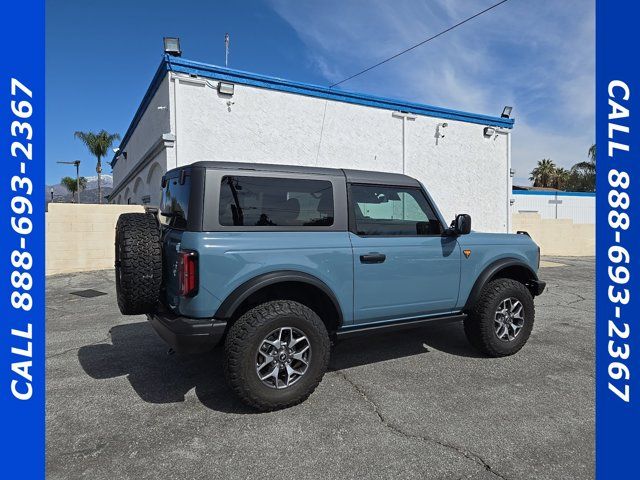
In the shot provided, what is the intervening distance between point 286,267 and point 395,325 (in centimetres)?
131

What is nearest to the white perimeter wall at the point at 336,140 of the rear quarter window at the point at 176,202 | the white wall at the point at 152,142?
the white wall at the point at 152,142

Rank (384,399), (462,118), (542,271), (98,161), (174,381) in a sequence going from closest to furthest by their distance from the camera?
(384,399) → (174,381) → (542,271) → (462,118) → (98,161)

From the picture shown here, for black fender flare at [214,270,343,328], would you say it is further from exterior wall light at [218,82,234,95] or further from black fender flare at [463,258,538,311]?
exterior wall light at [218,82,234,95]

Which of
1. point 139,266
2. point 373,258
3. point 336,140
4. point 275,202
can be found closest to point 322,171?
point 275,202

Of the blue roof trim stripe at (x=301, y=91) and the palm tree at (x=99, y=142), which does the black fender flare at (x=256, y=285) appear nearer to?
the blue roof trim stripe at (x=301, y=91)

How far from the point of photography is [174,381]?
3.58 meters

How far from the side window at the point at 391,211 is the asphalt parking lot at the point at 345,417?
1.44 meters

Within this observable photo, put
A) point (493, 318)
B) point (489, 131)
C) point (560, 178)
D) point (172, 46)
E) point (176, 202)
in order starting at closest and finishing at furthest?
point (176, 202), point (493, 318), point (172, 46), point (489, 131), point (560, 178)

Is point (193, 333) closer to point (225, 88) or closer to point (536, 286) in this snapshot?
point (536, 286)

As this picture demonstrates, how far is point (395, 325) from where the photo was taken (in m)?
3.67

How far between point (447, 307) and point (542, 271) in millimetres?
10128

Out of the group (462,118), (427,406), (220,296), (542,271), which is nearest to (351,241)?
(220,296)

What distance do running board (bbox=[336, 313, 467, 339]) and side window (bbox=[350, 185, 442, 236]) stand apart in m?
0.87

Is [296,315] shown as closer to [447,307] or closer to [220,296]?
[220,296]
